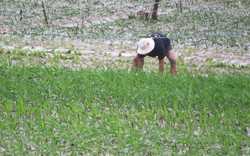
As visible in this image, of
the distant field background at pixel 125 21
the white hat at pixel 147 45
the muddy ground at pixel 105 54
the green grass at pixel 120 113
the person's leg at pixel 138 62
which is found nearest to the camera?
the green grass at pixel 120 113

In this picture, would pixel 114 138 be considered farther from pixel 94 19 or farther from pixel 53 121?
pixel 94 19

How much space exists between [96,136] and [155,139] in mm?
670

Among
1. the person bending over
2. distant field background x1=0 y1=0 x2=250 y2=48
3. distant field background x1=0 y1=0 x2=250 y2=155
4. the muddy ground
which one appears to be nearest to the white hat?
the person bending over

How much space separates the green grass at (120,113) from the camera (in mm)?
5684

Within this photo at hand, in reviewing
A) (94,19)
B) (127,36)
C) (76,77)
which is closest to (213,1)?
(94,19)

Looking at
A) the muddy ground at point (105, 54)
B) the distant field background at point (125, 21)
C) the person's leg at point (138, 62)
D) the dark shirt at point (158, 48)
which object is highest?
the dark shirt at point (158, 48)

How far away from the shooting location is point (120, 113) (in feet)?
22.5

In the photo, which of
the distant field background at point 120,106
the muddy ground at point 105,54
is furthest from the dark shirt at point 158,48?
the muddy ground at point 105,54

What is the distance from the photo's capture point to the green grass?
568cm

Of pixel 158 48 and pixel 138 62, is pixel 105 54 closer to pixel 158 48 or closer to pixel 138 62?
pixel 138 62

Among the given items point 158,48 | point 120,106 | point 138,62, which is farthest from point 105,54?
point 120,106

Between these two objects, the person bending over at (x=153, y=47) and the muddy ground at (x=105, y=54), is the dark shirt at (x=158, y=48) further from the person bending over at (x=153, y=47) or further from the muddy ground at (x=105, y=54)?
the muddy ground at (x=105, y=54)

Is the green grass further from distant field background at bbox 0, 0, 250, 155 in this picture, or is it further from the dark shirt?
the dark shirt

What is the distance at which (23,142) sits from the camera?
19.2 feet
